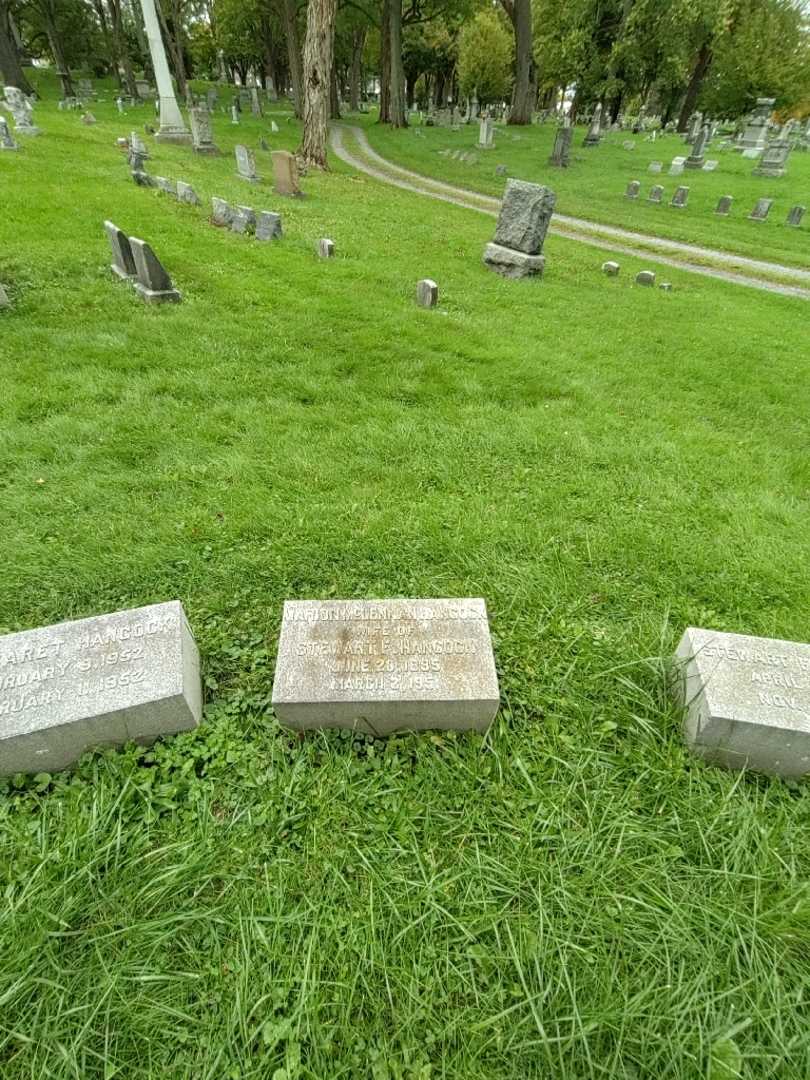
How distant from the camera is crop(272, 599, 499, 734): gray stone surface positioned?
7.66ft

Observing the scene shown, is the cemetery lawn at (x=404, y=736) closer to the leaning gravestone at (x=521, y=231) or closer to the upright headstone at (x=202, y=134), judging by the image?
the leaning gravestone at (x=521, y=231)

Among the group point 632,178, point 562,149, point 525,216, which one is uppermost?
point 562,149

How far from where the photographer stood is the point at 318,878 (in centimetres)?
199

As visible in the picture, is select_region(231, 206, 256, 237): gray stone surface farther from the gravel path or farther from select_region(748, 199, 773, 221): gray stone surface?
select_region(748, 199, 773, 221): gray stone surface

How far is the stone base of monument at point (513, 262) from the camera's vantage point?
9.29 metres

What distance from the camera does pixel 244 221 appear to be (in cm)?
998

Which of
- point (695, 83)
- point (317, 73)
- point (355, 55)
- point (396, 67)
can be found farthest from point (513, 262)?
point (695, 83)

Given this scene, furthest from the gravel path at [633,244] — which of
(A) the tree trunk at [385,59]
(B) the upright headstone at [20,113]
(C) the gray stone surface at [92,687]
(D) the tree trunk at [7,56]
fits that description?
(D) the tree trunk at [7,56]

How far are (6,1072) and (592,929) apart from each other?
1907 mm

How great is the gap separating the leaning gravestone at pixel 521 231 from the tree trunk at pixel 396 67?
27160mm

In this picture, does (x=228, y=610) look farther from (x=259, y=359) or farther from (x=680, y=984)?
(x=259, y=359)

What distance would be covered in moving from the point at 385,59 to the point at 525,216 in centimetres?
2980

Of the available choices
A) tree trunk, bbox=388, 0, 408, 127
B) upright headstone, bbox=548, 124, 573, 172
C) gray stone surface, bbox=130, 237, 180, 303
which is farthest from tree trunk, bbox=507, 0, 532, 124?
gray stone surface, bbox=130, 237, 180, 303

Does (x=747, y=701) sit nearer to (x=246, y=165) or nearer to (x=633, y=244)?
(x=633, y=244)
